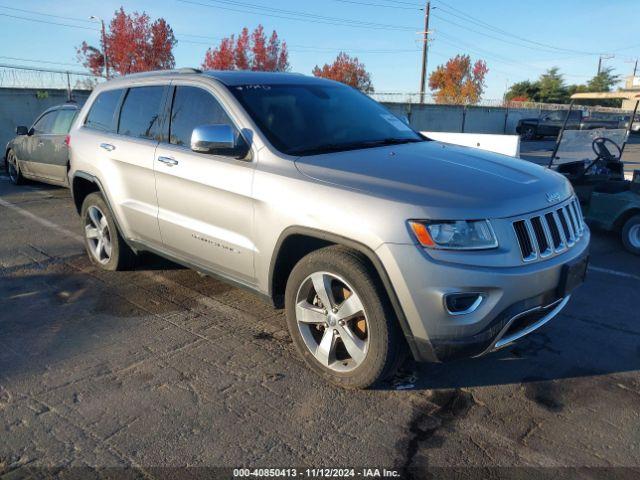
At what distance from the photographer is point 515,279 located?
2.80 m

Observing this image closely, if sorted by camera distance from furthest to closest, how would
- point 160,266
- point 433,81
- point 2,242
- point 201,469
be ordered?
point 433,81
point 2,242
point 160,266
point 201,469

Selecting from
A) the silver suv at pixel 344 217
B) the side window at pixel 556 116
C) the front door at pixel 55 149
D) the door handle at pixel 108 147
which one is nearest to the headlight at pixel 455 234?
the silver suv at pixel 344 217

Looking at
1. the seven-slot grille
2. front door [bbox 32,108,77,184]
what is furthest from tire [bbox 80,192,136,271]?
front door [bbox 32,108,77,184]

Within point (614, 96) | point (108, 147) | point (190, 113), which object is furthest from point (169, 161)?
point (614, 96)

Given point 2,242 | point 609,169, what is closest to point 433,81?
point 609,169

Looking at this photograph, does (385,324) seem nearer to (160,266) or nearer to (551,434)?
(551,434)

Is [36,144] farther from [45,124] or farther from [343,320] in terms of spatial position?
[343,320]

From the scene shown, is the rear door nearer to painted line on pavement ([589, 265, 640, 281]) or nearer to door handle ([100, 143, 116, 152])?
door handle ([100, 143, 116, 152])

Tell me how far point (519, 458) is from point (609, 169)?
6.33 m

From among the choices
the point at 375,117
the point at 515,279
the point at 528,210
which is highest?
the point at 375,117

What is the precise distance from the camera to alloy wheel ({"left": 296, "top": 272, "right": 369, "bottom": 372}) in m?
3.13

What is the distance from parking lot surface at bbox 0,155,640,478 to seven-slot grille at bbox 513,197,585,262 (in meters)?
0.87

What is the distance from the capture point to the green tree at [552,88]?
234 feet

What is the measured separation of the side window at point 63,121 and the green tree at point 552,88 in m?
71.8
